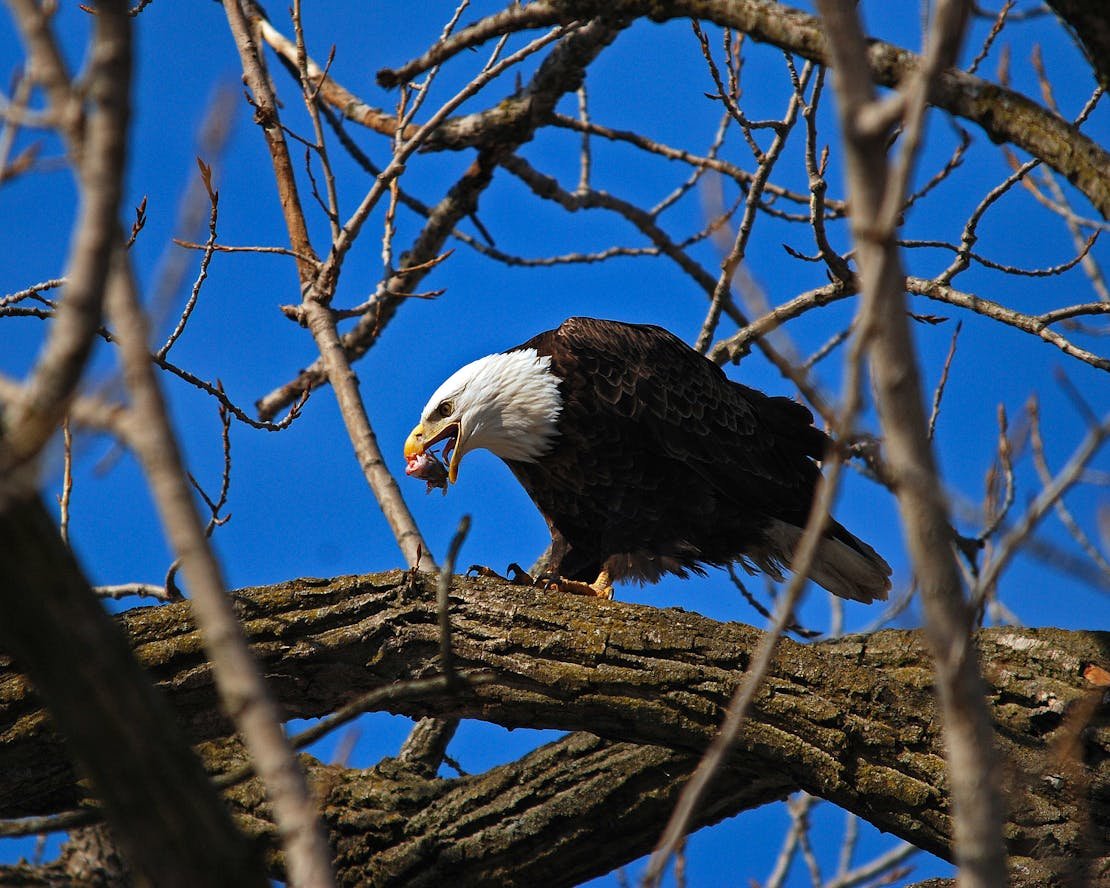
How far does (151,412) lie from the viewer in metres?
1.19

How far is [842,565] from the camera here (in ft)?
16.7

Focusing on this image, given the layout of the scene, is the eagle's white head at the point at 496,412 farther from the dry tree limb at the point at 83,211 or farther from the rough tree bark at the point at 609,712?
the dry tree limb at the point at 83,211

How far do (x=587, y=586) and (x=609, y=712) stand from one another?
5.21ft

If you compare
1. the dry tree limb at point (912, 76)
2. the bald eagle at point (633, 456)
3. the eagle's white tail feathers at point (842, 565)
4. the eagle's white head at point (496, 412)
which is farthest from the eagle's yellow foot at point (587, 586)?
the dry tree limb at point (912, 76)

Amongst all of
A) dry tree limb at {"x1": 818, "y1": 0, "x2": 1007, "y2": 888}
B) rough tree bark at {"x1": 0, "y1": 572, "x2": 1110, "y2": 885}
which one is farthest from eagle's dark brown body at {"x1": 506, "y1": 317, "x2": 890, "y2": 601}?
dry tree limb at {"x1": 818, "y1": 0, "x2": 1007, "y2": 888}

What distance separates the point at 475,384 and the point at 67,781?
240 cm

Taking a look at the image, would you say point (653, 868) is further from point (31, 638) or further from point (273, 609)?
point (273, 609)

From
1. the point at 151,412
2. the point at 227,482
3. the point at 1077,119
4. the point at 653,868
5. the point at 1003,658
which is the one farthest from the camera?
the point at 227,482

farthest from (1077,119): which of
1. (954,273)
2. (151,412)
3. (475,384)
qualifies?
(151,412)

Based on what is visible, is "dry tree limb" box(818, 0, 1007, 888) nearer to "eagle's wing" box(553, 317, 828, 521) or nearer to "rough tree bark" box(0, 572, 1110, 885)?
"rough tree bark" box(0, 572, 1110, 885)

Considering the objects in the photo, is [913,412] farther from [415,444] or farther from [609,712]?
[415,444]

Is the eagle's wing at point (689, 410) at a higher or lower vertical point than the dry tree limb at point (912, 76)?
higher

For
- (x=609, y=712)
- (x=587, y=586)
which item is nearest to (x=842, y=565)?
(x=587, y=586)

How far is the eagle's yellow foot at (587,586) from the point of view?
4625 mm
